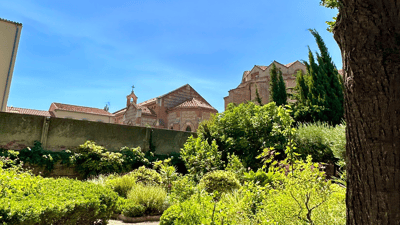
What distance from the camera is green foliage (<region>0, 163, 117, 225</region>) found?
126 inches

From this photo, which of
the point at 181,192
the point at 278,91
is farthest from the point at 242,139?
the point at 278,91

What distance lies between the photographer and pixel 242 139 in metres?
7.76

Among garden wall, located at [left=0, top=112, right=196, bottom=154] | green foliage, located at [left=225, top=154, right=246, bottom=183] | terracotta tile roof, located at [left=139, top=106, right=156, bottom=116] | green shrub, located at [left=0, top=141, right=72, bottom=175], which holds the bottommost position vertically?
green foliage, located at [left=225, top=154, right=246, bottom=183]

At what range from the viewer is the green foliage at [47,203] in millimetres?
3195

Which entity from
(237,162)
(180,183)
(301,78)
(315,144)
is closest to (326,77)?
(301,78)

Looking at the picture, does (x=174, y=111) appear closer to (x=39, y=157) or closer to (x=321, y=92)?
(x=321, y=92)

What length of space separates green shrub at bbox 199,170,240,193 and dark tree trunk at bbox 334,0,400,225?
14.4 ft

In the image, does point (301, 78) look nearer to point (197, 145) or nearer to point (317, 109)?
point (317, 109)

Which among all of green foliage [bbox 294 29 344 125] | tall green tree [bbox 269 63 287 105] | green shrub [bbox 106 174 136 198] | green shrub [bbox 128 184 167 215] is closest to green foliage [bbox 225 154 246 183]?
green shrub [bbox 128 184 167 215]

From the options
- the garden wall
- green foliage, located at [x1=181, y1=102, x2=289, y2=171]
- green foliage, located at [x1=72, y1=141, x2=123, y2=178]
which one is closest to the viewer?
green foliage, located at [x1=181, y1=102, x2=289, y2=171]

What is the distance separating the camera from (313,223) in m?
2.72

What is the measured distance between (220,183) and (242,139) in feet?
7.25

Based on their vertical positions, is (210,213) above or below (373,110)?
below

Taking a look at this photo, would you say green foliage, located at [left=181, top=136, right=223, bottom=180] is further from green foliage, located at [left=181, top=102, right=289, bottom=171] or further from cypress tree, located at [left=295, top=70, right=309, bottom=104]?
cypress tree, located at [left=295, top=70, right=309, bottom=104]
